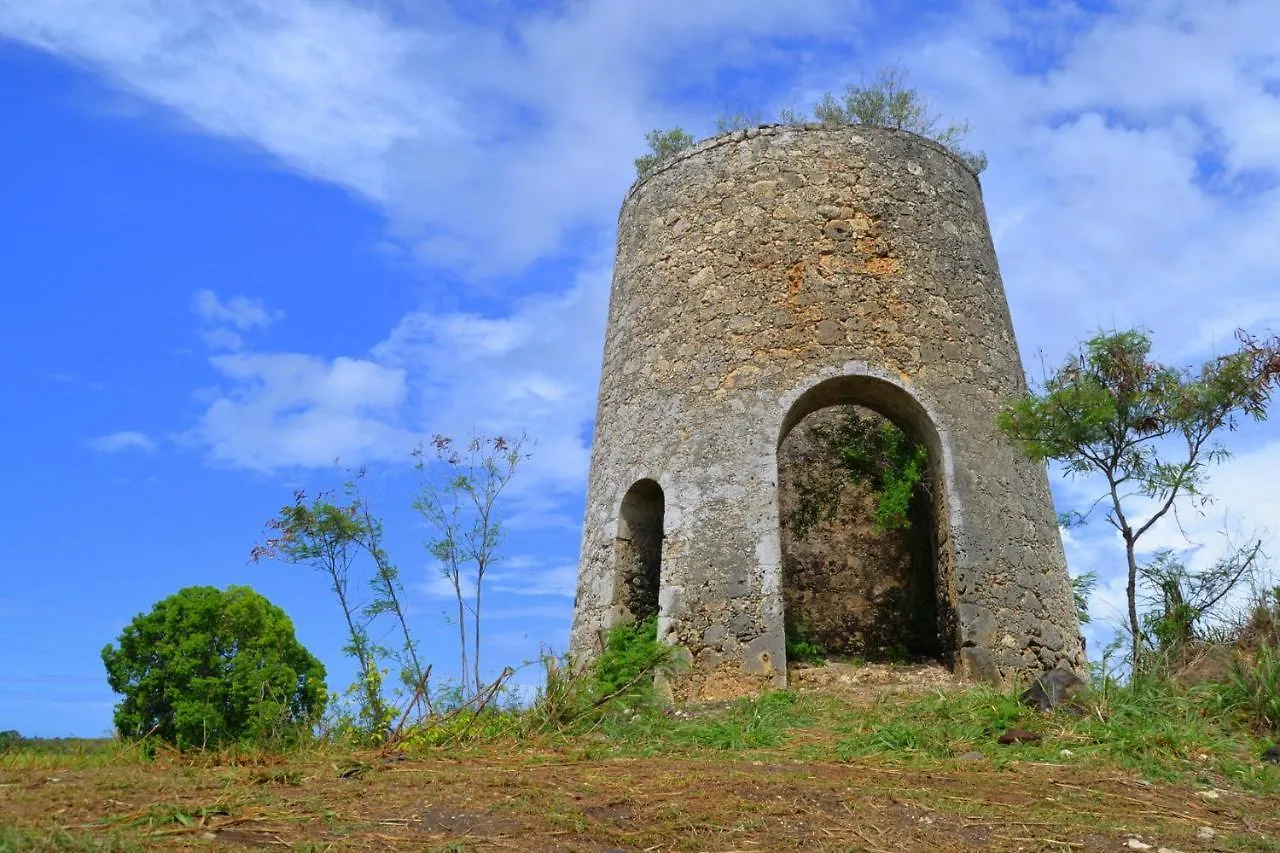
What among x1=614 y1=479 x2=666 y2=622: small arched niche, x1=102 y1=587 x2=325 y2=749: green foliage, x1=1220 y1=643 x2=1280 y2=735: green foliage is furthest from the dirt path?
x1=102 y1=587 x2=325 y2=749: green foliage

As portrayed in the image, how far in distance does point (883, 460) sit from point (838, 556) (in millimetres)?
1348

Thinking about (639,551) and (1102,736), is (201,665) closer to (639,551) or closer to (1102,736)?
(639,551)

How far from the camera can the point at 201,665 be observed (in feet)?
43.8

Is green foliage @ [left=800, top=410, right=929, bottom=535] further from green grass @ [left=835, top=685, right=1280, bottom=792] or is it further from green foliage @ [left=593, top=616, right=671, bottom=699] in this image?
green grass @ [left=835, top=685, right=1280, bottom=792]

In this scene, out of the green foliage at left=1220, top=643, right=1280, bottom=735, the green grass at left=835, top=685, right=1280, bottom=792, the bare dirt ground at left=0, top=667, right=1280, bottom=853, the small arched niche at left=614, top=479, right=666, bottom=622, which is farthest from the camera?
the small arched niche at left=614, top=479, right=666, bottom=622

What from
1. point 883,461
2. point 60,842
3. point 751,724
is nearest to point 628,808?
point 60,842

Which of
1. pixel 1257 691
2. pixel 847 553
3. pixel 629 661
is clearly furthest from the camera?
pixel 847 553

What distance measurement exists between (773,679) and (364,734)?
3.46m

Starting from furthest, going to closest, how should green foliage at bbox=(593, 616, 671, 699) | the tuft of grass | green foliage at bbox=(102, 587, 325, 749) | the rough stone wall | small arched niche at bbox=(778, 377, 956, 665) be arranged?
green foliage at bbox=(102, 587, 325, 749), the rough stone wall, small arched niche at bbox=(778, 377, 956, 665), green foliage at bbox=(593, 616, 671, 699), the tuft of grass

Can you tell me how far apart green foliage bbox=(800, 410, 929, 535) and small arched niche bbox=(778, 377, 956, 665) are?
0.02 m

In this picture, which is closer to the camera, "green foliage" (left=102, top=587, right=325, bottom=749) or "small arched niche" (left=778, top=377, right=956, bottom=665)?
"small arched niche" (left=778, top=377, right=956, bottom=665)

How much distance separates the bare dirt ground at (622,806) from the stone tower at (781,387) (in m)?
3.17

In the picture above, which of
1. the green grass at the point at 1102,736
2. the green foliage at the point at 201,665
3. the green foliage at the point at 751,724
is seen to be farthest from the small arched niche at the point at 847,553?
the green foliage at the point at 201,665

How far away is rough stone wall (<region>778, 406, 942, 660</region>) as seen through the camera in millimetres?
11391
